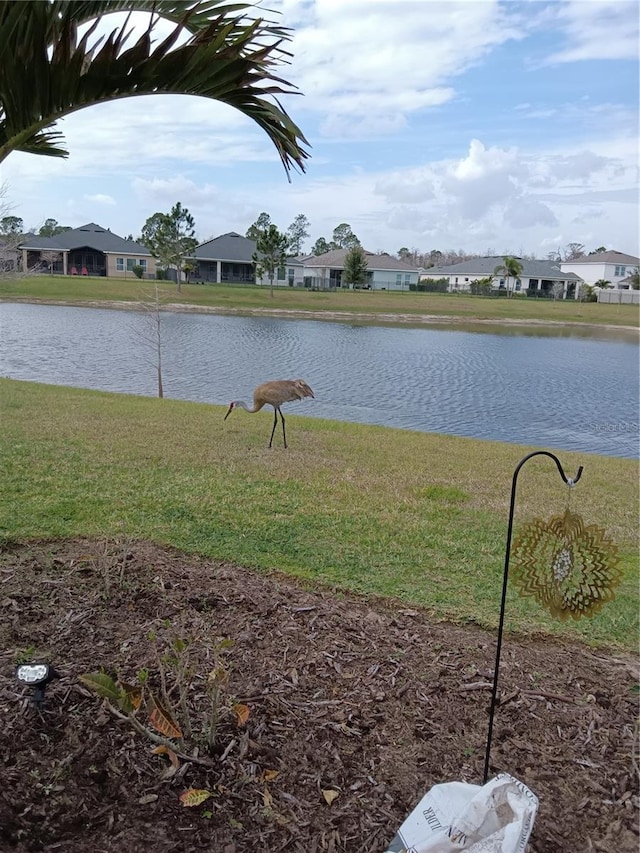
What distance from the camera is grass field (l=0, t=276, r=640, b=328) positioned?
34719 millimetres

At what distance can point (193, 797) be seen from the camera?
77.8 inches

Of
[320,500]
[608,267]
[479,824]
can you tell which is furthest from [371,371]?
[608,267]

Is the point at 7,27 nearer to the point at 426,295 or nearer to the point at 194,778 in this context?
the point at 194,778

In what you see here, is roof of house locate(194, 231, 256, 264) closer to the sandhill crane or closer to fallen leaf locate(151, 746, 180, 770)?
the sandhill crane

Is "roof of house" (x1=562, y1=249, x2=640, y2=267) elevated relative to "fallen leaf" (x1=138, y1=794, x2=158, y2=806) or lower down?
elevated

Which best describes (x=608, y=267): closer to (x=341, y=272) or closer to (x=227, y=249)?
(x=341, y=272)

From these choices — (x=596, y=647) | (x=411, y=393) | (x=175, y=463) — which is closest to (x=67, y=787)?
(x=596, y=647)

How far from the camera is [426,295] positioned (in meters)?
50.0

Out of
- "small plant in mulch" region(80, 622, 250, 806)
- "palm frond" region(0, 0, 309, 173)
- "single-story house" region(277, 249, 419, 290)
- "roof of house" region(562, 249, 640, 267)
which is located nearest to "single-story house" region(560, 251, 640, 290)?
"roof of house" region(562, 249, 640, 267)

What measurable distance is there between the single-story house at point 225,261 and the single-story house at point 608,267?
34296mm

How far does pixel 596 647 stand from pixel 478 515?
1.99m

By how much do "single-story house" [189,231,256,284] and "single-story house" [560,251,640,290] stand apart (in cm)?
3430

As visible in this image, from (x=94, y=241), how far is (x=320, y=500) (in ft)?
156

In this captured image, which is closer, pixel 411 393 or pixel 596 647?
pixel 596 647
